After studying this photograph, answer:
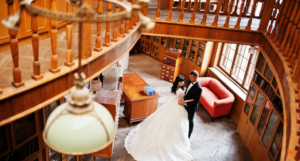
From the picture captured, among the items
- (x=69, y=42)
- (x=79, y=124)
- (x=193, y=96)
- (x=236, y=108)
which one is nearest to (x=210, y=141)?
(x=236, y=108)

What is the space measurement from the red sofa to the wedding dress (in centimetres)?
191

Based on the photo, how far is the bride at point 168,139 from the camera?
5559 mm

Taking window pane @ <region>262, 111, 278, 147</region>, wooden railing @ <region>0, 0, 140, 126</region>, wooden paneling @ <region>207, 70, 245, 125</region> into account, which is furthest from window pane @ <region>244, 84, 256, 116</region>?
wooden railing @ <region>0, 0, 140, 126</region>

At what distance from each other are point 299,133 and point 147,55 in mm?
10597

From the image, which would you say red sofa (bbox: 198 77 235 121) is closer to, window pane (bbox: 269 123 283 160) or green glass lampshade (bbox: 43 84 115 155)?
window pane (bbox: 269 123 283 160)

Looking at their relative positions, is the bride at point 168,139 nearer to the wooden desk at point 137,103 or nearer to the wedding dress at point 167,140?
the wedding dress at point 167,140

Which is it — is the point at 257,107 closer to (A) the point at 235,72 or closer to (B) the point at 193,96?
(B) the point at 193,96

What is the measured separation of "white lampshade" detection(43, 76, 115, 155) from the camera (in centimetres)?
117

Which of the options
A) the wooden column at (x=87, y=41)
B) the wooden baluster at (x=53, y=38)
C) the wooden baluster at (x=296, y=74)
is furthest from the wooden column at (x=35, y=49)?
the wooden baluster at (x=296, y=74)

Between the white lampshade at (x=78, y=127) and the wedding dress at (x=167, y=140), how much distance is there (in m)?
4.47

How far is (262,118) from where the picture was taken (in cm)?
576

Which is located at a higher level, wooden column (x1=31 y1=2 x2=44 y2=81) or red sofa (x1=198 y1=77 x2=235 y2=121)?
wooden column (x1=31 y1=2 x2=44 y2=81)

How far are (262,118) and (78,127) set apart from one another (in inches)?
214

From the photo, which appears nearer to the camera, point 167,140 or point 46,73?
point 46,73
